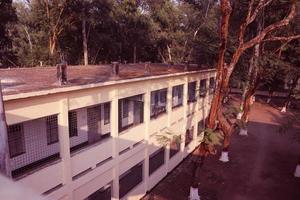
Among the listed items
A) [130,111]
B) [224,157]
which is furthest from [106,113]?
[224,157]

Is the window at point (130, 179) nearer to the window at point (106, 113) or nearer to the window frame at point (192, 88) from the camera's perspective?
the window at point (106, 113)

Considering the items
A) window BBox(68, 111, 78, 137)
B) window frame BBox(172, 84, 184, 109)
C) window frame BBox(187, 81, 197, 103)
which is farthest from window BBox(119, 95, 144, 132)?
window frame BBox(187, 81, 197, 103)

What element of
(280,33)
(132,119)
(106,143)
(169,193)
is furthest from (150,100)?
(280,33)

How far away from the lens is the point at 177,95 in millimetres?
21891

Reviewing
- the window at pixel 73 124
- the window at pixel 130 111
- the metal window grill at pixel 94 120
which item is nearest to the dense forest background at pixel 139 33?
the window at pixel 130 111

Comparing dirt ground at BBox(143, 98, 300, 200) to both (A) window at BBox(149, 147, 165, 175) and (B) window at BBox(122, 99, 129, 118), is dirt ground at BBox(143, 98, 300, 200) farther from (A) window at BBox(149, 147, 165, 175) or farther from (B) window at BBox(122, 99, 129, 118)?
(B) window at BBox(122, 99, 129, 118)

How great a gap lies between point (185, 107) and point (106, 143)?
10382 mm

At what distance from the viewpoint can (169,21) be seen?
132 feet

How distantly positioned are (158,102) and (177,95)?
329 cm

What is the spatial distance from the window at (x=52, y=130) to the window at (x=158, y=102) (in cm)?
766

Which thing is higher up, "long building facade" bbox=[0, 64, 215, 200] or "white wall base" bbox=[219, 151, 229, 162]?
"long building facade" bbox=[0, 64, 215, 200]

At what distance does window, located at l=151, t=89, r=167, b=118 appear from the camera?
18141mm

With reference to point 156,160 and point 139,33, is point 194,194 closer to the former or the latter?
point 156,160

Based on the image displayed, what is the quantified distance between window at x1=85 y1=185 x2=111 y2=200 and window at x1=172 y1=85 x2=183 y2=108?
29.4 ft
